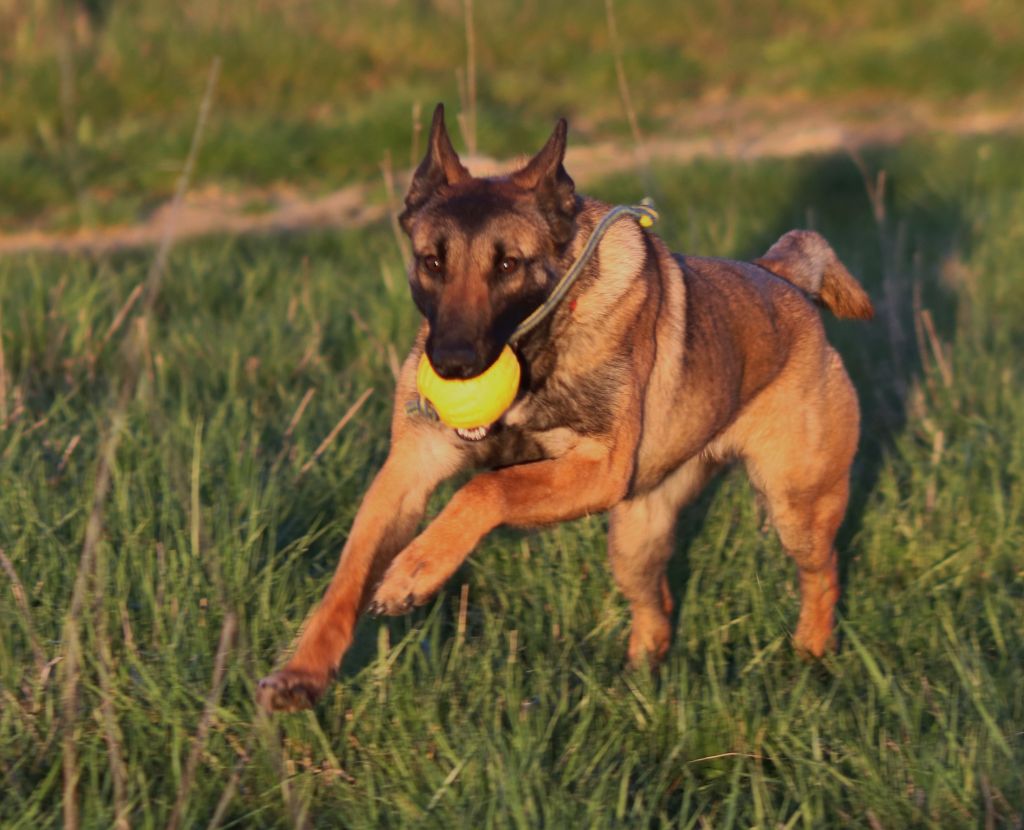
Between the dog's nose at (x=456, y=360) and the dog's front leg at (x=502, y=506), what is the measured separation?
281mm

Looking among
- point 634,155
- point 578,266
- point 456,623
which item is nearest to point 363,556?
point 456,623

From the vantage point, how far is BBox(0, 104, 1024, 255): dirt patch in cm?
890

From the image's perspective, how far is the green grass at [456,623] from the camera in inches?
128

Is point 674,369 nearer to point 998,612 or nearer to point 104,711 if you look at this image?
point 998,612

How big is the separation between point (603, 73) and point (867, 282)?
19.8 feet

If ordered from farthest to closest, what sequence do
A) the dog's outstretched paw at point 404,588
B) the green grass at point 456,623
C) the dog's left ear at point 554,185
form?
the dog's left ear at point 554,185 < the dog's outstretched paw at point 404,588 < the green grass at point 456,623

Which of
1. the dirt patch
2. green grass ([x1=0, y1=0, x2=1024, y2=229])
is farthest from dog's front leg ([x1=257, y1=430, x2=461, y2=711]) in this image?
green grass ([x1=0, y1=0, x2=1024, y2=229])

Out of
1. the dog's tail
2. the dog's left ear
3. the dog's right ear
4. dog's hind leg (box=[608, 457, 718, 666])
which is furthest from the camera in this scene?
the dog's tail

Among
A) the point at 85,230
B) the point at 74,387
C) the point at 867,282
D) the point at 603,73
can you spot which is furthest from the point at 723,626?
the point at 603,73

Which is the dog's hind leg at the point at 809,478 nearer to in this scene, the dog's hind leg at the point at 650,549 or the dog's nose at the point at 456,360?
the dog's hind leg at the point at 650,549

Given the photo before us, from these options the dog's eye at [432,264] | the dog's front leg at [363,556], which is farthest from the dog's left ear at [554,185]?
the dog's front leg at [363,556]

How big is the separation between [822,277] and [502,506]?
1.85 meters

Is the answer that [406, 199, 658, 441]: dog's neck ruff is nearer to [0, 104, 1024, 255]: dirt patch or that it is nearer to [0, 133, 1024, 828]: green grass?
[0, 133, 1024, 828]: green grass

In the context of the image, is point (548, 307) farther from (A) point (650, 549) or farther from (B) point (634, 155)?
(B) point (634, 155)
